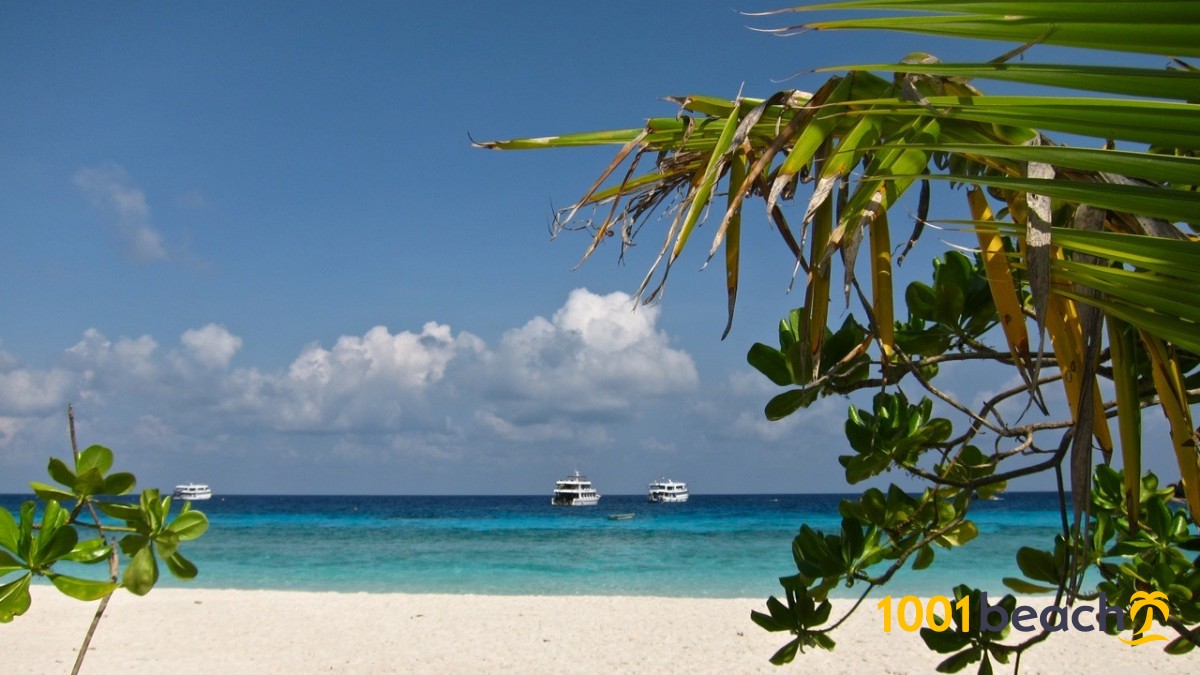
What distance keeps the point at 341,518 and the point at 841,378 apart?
43.7 meters

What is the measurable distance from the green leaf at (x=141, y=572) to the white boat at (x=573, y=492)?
4537 cm

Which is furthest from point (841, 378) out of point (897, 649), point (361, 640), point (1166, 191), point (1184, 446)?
point (361, 640)

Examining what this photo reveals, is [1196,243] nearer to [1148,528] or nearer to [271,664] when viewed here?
[1148,528]

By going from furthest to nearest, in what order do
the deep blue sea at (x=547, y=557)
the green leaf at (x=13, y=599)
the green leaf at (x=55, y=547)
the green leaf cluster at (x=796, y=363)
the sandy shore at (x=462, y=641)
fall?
the deep blue sea at (x=547, y=557), the sandy shore at (x=462, y=641), the green leaf cluster at (x=796, y=363), the green leaf at (x=55, y=547), the green leaf at (x=13, y=599)

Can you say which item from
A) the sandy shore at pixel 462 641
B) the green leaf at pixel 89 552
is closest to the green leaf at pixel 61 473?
the green leaf at pixel 89 552

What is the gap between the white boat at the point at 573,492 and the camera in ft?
151

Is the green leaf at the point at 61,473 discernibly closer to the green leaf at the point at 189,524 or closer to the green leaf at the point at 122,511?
the green leaf at the point at 122,511

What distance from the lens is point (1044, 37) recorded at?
465 millimetres

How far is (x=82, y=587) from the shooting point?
4.23 feet

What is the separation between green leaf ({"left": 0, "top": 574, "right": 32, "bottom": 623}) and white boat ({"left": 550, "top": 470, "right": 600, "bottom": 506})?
45.5 m

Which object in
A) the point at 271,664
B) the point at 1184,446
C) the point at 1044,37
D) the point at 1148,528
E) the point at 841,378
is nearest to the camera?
the point at 1044,37

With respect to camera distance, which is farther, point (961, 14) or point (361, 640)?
point (361, 640)

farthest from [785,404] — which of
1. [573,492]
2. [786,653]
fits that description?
[573,492]

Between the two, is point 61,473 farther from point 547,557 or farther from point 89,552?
point 547,557
